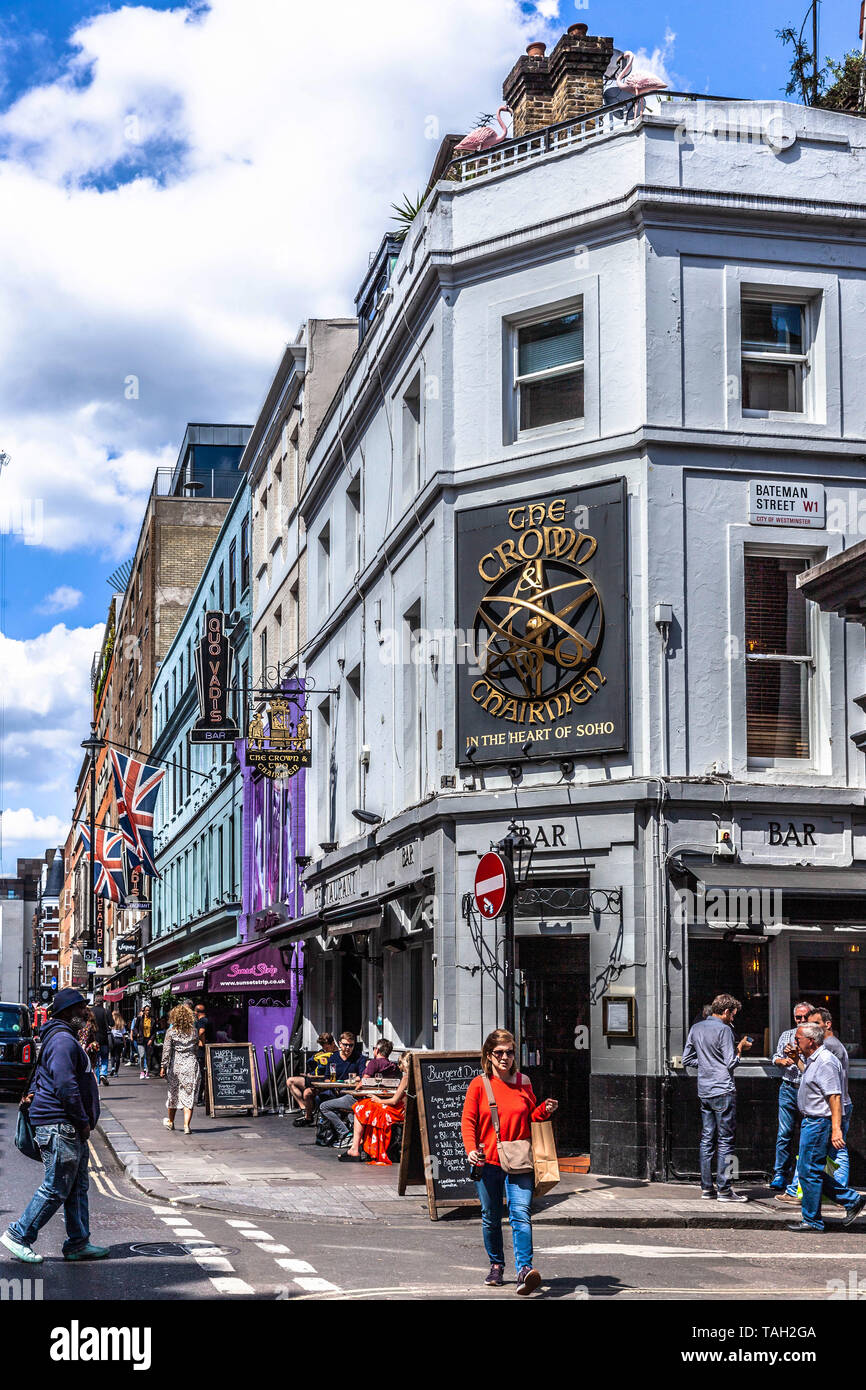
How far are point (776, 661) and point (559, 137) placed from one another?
7024mm

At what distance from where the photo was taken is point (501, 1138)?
10617 mm

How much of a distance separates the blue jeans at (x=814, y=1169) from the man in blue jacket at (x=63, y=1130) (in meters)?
6.18

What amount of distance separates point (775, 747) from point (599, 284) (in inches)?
217

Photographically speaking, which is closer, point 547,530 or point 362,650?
point 547,530

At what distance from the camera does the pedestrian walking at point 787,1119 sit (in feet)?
51.8

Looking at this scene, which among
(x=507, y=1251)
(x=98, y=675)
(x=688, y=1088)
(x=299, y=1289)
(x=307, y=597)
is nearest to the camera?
(x=299, y=1289)

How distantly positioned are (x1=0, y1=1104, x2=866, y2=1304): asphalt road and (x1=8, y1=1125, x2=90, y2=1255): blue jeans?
0.66ft

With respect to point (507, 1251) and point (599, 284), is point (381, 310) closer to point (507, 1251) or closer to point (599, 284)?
point (599, 284)

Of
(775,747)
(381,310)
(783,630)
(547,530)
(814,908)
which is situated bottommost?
(814,908)

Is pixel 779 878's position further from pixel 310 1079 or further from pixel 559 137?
pixel 559 137

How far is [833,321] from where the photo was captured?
18.8 m

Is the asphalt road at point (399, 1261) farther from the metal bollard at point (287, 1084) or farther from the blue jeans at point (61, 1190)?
the metal bollard at point (287, 1084)

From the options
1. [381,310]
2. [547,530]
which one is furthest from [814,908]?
[381,310]

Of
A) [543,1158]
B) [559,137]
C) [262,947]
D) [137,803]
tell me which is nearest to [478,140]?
[559,137]
